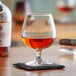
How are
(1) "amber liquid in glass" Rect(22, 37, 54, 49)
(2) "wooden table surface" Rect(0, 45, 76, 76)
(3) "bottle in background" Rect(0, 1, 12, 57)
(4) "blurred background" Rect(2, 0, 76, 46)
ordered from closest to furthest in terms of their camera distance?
1. (2) "wooden table surface" Rect(0, 45, 76, 76)
2. (1) "amber liquid in glass" Rect(22, 37, 54, 49)
3. (3) "bottle in background" Rect(0, 1, 12, 57)
4. (4) "blurred background" Rect(2, 0, 76, 46)

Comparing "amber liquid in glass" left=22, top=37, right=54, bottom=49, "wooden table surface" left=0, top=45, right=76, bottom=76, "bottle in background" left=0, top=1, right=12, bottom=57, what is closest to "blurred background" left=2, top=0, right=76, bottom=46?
"wooden table surface" left=0, top=45, right=76, bottom=76

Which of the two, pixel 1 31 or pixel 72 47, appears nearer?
pixel 1 31

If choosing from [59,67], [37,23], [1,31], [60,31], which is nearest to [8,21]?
[1,31]

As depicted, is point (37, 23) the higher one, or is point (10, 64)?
point (37, 23)

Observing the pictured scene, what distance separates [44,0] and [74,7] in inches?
14.0

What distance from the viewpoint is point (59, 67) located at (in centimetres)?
138

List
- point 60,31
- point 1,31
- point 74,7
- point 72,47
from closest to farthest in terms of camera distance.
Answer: point 1,31 → point 72,47 → point 60,31 → point 74,7

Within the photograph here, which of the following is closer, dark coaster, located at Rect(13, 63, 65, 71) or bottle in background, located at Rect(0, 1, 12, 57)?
dark coaster, located at Rect(13, 63, 65, 71)

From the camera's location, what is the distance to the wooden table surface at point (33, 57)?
131 centimetres

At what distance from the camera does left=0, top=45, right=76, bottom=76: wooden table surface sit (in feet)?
4.30

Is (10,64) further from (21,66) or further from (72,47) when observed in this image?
(72,47)

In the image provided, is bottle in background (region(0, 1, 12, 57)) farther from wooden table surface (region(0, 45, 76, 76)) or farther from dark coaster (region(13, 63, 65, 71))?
dark coaster (region(13, 63, 65, 71))

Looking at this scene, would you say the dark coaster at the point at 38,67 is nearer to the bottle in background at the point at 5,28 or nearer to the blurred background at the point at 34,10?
the bottle in background at the point at 5,28

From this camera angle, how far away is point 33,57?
5.26ft
